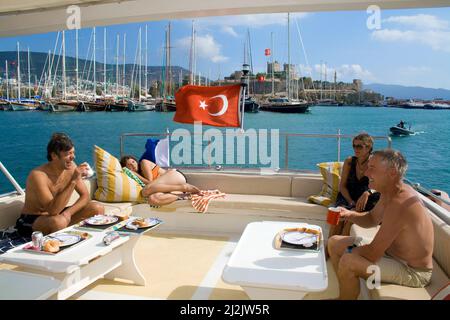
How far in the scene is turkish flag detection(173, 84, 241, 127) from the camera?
14.5 feet

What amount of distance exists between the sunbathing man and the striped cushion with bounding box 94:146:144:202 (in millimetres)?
113

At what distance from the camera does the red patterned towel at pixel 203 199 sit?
3.55 meters

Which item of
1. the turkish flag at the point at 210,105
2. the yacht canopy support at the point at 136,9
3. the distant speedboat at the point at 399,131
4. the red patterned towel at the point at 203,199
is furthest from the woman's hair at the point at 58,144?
the distant speedboat at the point at 399,131

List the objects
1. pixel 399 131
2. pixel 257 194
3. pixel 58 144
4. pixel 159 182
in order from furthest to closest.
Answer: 1. pixel 399 131
2. pixel 257 194
3. pixel 159 182
4. pixel 58 144

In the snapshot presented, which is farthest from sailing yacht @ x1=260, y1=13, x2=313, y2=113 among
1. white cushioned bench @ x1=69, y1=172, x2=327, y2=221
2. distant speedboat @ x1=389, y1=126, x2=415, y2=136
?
white cushioned bench @ x1=69, y1=172, x2=327, y2=221

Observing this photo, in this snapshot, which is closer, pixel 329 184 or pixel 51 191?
pixel 51 191

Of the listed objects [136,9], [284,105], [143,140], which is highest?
[284,105]

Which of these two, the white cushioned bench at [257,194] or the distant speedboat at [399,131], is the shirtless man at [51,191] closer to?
the white cushioned bench at [257,194]

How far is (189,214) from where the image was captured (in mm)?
3686

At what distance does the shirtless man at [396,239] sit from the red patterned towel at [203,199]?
1.75 metres

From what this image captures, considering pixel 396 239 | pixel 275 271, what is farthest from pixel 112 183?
pixel 396 239

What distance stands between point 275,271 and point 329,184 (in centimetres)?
195

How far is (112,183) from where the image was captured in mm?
3639

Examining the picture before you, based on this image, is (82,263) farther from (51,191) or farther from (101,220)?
(51,191)
